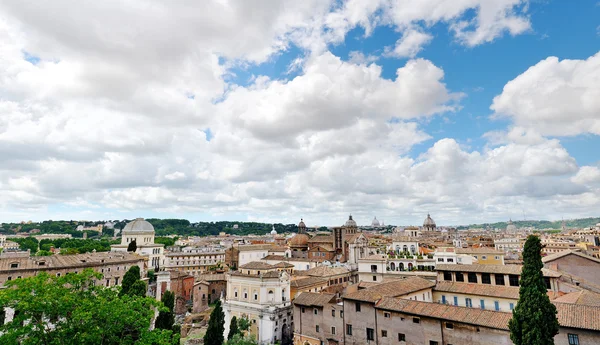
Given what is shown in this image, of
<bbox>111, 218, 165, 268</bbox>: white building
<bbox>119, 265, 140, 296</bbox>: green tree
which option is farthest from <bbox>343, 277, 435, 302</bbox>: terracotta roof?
<bbox>111, 218, 165, 268</bbox>: white building

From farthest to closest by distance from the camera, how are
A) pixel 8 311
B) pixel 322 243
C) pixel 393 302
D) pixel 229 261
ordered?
→ pixel 229 261 → pixel 322 243 → pixel 8 311 → pixel 393 302

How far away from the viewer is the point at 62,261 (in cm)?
6025

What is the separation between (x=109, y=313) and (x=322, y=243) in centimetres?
7641

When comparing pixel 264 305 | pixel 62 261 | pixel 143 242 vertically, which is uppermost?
pixel 143 242

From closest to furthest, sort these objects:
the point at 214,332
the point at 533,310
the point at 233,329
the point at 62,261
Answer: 1. the point at 533,310
2. the point at 214,332
3. the point at 233,329
4. the point at 62,261

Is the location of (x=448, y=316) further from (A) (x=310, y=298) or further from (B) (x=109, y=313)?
(B) (x=109, y=313)

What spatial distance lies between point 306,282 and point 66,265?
136 ft

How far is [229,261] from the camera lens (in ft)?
340

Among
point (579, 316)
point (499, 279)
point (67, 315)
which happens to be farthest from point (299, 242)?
point (67, 315)

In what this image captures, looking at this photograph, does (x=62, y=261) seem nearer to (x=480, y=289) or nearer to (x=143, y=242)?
(x=143, y=242)

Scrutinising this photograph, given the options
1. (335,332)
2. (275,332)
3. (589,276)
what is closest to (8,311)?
(275,332)

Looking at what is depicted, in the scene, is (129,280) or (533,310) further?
(129,280)

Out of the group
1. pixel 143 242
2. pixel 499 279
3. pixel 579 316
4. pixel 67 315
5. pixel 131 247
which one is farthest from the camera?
pixel 143 242

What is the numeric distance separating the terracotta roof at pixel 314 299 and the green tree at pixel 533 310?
22.9 m
